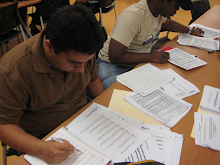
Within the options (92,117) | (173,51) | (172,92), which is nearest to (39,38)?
(92,117)

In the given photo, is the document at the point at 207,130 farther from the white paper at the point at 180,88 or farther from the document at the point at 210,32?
the document at the point at 210,32

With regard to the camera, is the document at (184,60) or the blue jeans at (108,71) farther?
the blue jeans at (108,71)

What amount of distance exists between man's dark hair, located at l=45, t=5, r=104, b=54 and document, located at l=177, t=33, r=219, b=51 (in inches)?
51.9

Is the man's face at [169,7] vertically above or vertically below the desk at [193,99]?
above

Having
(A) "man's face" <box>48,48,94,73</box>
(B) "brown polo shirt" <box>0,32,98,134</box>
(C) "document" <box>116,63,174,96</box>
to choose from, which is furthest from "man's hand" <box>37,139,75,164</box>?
(C) "document" <box>116,63,174,96</box>

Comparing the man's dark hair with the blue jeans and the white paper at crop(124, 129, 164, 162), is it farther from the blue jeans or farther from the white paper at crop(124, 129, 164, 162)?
the blue jeans

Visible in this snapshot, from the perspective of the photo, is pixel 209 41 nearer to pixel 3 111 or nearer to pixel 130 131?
pixel 130 131

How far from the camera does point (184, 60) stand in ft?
4.69

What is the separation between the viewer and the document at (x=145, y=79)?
3.66 feet

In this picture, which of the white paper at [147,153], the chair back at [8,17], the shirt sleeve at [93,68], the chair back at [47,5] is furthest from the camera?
the chair back at [47,5]

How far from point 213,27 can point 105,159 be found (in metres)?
2.17

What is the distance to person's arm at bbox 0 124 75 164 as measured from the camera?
66 cm

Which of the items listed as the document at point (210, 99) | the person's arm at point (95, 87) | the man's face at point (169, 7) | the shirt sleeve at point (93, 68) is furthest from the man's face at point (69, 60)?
the man's face at point (169, 7)

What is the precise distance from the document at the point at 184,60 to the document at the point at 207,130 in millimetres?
500
